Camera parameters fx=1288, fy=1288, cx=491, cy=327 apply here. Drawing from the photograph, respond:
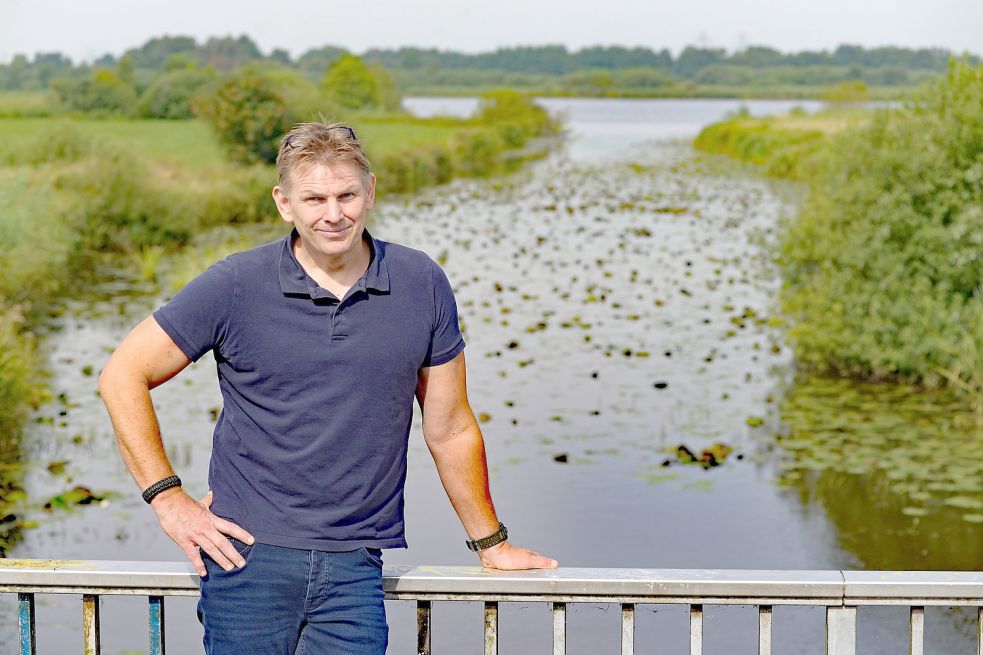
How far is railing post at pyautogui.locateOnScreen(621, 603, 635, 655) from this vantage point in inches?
125

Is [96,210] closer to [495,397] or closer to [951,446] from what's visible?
[495,397]

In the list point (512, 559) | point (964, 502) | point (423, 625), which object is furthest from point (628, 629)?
point (964, 502)

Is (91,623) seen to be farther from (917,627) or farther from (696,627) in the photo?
(917,627)

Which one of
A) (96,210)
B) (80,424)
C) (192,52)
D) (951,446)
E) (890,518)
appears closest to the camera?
(890,518)

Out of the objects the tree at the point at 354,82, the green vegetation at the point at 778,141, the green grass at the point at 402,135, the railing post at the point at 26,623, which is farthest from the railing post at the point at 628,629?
the tree at the point at 354,82

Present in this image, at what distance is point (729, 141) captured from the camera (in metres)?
69.2

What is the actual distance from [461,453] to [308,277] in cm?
60

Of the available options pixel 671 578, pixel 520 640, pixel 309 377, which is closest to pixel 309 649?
pixel 309 377

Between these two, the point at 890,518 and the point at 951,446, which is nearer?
the point at 890,518

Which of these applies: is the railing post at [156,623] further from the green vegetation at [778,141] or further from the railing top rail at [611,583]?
the green vegetation at [778,141]

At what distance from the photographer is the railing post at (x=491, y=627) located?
3.20m

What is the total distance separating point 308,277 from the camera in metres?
3.02

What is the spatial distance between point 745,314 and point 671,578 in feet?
51.7

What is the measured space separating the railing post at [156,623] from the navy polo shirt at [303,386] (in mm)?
316
